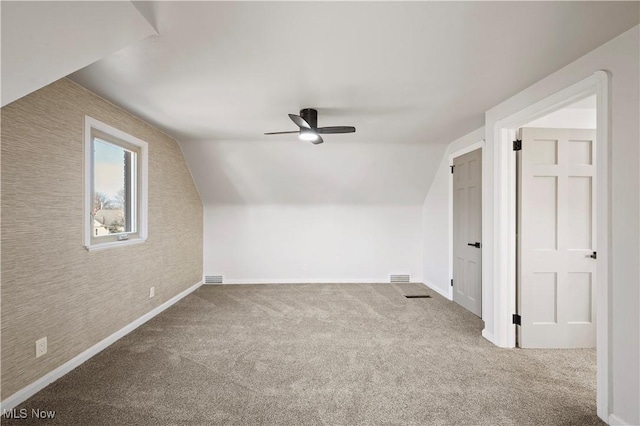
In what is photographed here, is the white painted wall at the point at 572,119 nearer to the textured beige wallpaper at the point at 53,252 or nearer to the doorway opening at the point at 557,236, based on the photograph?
the doorway opening at the point at 557,236

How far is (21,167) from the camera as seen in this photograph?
2062mm

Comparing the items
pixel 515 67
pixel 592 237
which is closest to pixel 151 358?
pixel 515 67

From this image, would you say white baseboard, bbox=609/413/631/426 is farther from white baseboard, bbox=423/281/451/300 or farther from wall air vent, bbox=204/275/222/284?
wall air vent, bbox=204/275/222/284

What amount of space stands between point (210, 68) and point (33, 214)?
1683mm

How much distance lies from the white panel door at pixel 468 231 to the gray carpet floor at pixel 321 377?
0.42 metres

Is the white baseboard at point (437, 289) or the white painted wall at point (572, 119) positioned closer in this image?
the white painted wall at point (572, 119)

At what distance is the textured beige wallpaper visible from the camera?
6.52 feet

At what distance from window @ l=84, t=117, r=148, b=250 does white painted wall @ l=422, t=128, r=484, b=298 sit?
435 cm

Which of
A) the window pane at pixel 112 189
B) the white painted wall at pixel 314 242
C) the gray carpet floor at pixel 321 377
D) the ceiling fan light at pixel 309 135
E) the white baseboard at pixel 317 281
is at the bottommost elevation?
the gray carpet floor at pixel 321 377

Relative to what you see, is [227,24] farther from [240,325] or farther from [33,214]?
[240,325]

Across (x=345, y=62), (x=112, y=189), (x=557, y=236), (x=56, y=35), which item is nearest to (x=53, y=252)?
(x=112, y=189)

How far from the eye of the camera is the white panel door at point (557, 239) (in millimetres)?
2898

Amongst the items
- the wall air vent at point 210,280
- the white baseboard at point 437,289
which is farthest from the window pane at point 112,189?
the white baseboard at point 437,289

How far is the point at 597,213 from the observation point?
6.50ft
